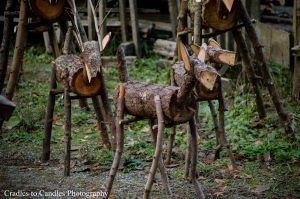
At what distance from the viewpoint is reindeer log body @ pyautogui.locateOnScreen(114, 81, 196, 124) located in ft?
15.5

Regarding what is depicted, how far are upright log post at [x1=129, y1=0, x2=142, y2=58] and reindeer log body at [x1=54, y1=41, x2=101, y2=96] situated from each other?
16.3 ft

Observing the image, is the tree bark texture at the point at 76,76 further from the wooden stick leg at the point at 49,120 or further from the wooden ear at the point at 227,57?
the wooden ear at the point at 227,57

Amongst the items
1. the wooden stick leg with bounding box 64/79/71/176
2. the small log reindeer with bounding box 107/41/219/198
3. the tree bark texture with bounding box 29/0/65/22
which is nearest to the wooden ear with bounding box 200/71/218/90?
the small log reindeer with bounding box 107/41/219/198

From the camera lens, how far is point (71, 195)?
17.2 ft

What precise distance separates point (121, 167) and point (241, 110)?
8.35 ft

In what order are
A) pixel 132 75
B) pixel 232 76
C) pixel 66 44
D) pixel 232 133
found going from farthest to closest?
pixel 132 75 < pixel 232 76 < pixel 232 133 < pixel 66 44

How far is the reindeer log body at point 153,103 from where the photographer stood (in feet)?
15.5

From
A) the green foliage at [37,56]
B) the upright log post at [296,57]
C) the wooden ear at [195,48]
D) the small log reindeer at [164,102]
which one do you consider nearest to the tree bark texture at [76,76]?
the small log reindeer at [164,102]

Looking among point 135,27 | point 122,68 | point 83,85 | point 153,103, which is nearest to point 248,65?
point 122,68

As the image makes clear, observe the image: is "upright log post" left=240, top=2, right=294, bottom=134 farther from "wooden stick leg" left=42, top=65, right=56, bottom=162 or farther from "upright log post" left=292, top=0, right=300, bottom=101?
"wooden stick leg" left=42, top=65, right=56, bottom=162

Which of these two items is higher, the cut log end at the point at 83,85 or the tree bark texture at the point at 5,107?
the tree bark texture at the point at 5,107

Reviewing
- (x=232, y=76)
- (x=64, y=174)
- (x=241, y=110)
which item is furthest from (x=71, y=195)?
(x=232, y=76)

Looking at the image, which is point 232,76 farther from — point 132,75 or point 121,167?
point 121,167

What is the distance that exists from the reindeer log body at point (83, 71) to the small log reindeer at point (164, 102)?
52 centimetres
